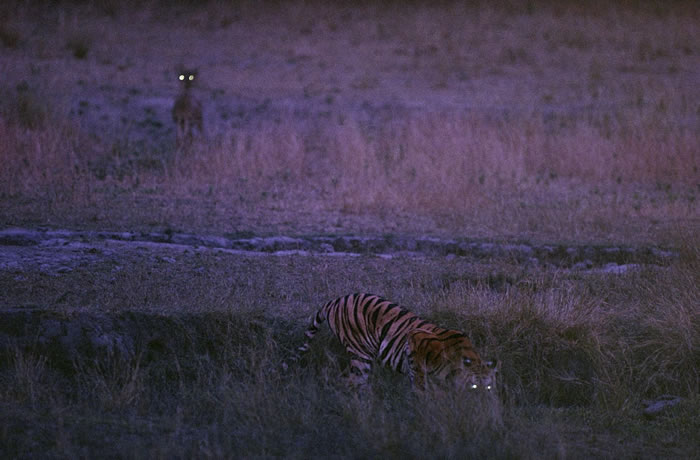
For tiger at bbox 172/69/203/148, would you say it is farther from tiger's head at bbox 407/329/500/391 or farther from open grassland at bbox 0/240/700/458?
tiger's head at bbox 407/329/500/391

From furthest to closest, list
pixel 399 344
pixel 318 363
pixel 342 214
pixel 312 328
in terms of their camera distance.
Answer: pixel 342 214 → pixel 318 363 → pixel 312 328 → pixel 399 344

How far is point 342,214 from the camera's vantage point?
12.5 m

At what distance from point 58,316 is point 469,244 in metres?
5.52

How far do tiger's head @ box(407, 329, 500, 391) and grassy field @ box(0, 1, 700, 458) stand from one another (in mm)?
260

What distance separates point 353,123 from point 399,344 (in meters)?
11.8

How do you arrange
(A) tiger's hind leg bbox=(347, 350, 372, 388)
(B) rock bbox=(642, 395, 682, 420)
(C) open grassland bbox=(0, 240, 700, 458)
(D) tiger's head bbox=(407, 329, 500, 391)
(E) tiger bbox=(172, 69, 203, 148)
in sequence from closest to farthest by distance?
(C) open grassland bbox=(0, 240, 700, 458), (D) tiger's head bbox=(407, 329, 500, 391), (B) rock bbox=(642, 395, 682, 420), (A) tiger's hind leg bbox=(347, 350, 372, 388), (E) tiger bbox=(172, 69, 203, 148)

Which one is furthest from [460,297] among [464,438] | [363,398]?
[464,438]

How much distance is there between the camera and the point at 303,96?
20953 millimetres

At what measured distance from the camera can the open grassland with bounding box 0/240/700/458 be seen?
5547 millimetres

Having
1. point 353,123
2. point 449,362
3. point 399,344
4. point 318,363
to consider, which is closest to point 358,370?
point 399,344

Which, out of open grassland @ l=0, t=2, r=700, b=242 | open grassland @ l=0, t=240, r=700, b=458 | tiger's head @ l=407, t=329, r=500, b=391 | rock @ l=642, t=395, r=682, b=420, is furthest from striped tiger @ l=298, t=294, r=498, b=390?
open grassland @ l=0, t=2, r=700, b=242

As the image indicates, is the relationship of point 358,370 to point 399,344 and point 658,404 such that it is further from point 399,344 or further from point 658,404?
point 658,404

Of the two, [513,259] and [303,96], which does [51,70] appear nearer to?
[303,96]

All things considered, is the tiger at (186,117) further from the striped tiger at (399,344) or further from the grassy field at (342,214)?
the striped tiger at (399,344)
